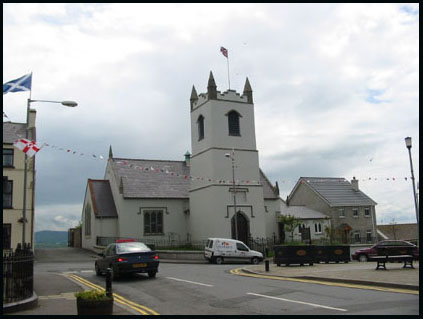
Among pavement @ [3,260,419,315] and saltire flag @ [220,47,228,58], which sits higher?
saltire flag @ [220,47,228,58]

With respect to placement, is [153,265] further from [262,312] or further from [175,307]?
[262,312]

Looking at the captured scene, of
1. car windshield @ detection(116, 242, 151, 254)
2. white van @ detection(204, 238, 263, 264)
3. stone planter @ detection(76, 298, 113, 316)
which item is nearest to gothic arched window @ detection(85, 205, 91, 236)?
white van @ detection(204, 238, 263, 264)

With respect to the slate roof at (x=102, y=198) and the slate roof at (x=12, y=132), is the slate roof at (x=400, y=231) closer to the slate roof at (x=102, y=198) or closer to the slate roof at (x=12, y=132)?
the slate roof at (x=102, y=198)

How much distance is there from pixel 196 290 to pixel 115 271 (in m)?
5.03

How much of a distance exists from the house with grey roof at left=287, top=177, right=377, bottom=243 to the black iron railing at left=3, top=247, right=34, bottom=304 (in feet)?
139

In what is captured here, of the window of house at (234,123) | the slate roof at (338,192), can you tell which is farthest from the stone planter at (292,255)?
the slate roof at (338,192)

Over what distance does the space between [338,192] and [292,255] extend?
34338mm

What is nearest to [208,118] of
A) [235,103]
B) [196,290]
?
[235,103]

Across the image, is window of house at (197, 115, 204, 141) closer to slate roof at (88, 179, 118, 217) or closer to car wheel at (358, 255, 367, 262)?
slate roof at (88, 179, 118, 217)

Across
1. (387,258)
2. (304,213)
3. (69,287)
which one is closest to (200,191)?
(304,213)

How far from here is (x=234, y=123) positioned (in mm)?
40281

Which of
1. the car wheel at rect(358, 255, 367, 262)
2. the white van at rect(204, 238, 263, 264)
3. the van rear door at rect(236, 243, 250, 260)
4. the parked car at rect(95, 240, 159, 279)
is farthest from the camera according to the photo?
the car wheel at rect(358, 255, 367, 262)

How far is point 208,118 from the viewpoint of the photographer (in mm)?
39469

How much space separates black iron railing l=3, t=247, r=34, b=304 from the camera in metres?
11.5
